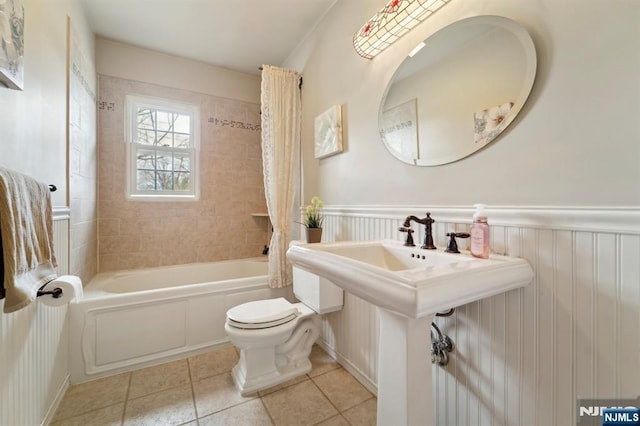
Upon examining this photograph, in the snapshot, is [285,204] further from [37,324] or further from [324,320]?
[37,324]

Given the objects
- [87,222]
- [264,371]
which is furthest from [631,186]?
[87,222]

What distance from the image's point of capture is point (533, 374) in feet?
2.97

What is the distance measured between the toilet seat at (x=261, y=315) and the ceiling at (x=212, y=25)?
2.21 metres

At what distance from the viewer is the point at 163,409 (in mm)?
1419

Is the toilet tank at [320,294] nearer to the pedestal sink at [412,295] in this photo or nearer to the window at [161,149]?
the pedestal sink at [412,295]

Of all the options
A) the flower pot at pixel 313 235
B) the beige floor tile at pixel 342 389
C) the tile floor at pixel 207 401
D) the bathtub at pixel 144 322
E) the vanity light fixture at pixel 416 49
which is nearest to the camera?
the vanity light fixture at pixel 416 49

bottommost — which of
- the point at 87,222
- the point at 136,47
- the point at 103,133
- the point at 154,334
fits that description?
the point at 154,334

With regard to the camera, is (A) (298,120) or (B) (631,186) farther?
(A) (298,120)

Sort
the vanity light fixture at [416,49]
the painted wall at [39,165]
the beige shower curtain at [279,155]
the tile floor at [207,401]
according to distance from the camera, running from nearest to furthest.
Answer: the painted wall at [39,165]
the vanity light fixture at [416,49]
the tile floor at [207,401]
the beige shower curtain at [279,155]

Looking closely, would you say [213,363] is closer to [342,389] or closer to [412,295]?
[342,389]

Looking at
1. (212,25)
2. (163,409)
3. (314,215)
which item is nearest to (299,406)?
(163,409)

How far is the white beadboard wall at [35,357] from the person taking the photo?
98 cm

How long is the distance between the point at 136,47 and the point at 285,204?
7.21 ft

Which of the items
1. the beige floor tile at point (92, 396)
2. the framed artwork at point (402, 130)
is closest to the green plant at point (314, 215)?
the framed artwork at point (402, 130)
